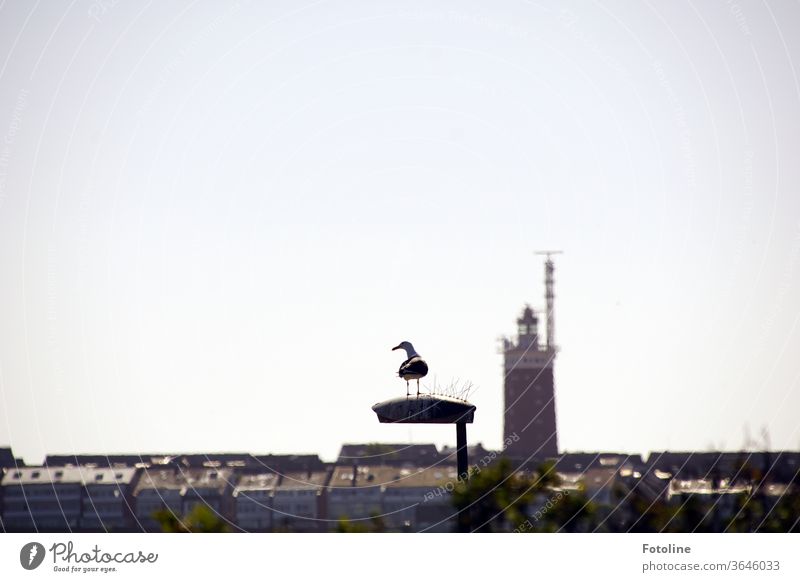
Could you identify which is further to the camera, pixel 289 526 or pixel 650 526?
pixel 289 526

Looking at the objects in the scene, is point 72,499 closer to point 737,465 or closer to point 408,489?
point 408,489

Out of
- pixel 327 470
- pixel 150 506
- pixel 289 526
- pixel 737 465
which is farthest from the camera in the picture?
pixel 327 470

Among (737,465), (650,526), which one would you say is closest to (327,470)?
(737,465)

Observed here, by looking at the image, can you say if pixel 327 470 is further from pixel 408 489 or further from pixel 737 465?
pixel 737 465

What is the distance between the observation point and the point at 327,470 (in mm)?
193375

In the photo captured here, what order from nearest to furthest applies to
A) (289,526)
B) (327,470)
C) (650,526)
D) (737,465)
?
(650,526), (737,465), (289,526), (327,470)
